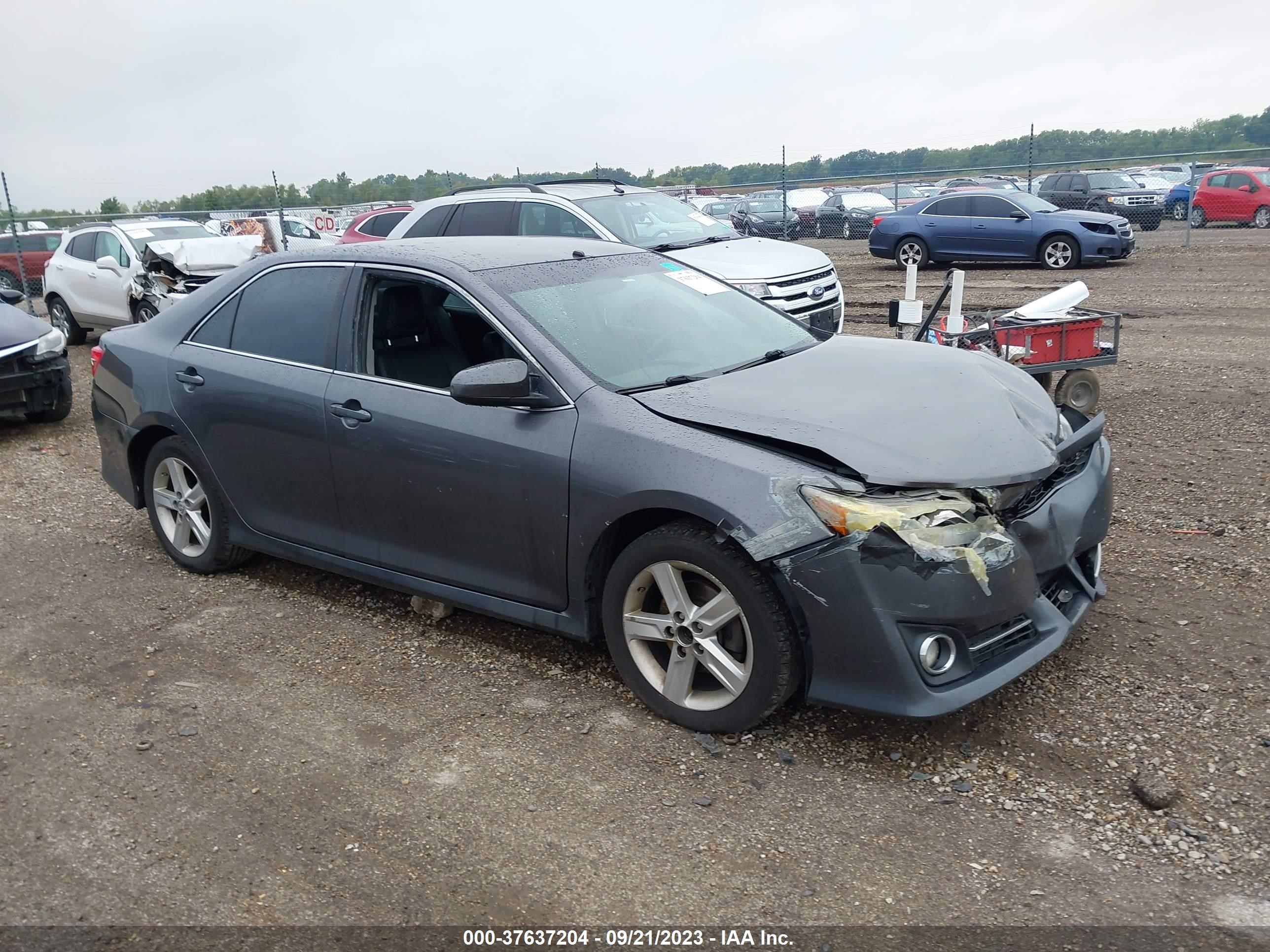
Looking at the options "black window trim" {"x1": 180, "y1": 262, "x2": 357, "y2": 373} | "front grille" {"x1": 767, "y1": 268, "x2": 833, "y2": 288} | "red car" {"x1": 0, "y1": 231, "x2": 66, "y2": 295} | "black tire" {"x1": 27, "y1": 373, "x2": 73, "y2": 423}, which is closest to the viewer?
"black window trim" {"x1": 180, "y1": 262, "x2": 357, "y2": 373}

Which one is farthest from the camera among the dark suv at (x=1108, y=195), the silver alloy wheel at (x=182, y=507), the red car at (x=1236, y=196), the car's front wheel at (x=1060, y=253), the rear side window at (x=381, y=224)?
the dark suv at (x=1108, y=195)

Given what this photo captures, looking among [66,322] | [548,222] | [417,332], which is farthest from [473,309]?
[66,322]

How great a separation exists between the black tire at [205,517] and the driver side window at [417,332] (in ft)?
4.14

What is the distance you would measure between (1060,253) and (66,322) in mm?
16124

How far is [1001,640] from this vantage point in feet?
12.0

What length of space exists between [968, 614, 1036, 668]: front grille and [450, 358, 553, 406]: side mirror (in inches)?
68.3

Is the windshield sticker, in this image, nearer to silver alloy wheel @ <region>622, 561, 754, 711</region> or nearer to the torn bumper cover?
silver alloy wheel @ <region>622, 561, 754, 711</region>

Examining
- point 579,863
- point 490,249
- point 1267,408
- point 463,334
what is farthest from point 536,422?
point 1267,408

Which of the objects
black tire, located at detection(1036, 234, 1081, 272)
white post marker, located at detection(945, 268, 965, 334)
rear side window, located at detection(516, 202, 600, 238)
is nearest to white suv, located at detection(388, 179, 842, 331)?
rear side window, located at detection(516, 202, 600, 238)

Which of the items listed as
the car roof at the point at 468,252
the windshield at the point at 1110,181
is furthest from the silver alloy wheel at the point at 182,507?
the windshield at the point at 1110,181

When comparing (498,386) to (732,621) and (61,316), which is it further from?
(61,316)

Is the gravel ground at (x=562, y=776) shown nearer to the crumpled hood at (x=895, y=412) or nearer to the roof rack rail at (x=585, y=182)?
the crumpled hood at (x=895, y=412)

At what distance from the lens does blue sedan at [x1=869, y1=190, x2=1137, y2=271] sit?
18.9 metres

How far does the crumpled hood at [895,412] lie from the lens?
11.7 ft
